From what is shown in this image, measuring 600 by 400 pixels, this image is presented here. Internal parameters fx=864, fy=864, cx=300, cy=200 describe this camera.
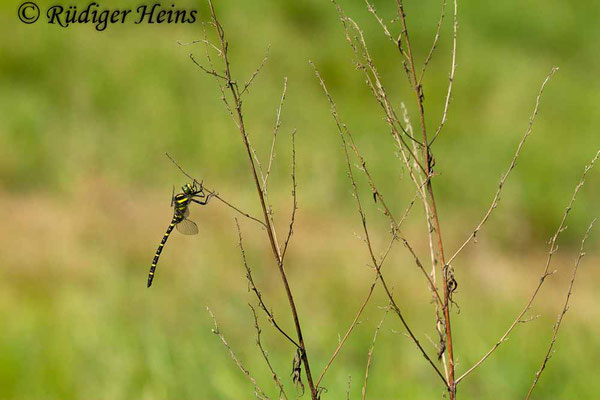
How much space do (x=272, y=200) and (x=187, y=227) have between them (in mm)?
7653

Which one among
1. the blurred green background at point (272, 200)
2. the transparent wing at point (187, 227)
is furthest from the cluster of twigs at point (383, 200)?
the blurred green background at point (272, 200)

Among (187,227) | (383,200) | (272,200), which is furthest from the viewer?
(272,200)

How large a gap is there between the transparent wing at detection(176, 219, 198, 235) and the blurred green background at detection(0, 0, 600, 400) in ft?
7.49

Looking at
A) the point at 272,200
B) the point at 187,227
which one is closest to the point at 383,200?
the point at 187,227

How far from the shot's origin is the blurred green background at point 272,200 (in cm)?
544

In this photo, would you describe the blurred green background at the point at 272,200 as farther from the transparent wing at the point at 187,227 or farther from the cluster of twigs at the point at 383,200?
the cluster of twigs at the point at 383,200

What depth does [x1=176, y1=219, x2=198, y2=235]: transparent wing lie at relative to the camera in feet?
6.58

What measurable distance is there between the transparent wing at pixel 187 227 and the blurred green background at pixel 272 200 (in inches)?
89.9

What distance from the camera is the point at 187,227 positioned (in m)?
2.03

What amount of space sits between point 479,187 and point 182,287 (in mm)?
5208

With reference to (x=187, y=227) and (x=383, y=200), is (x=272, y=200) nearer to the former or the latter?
(x=187, y=227)

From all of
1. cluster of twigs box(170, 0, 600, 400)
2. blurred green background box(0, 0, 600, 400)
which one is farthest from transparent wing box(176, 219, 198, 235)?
blurred green background box(0, 0, 600, 400)

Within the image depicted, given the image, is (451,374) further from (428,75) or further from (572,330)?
(428,75)

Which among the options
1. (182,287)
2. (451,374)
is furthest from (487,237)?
(451,374)
